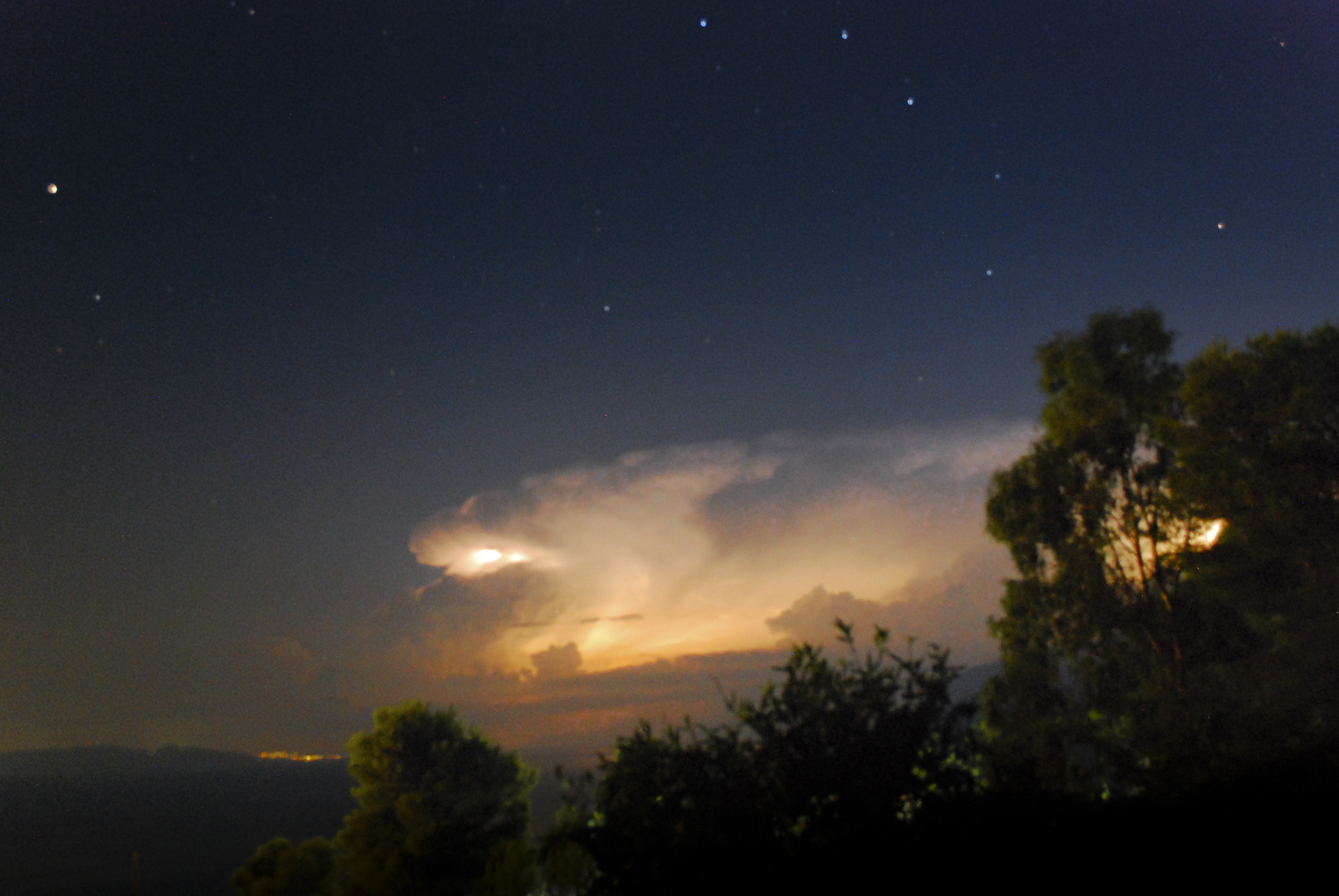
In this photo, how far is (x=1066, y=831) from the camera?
8.66 meters

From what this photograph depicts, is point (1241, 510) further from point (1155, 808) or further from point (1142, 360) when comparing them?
point (1155, 808)

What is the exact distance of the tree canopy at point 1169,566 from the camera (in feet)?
49.9

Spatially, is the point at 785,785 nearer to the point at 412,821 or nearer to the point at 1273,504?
the point at 1273,504

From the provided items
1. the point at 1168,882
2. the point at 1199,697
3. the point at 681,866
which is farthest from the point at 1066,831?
the point at 1199,697

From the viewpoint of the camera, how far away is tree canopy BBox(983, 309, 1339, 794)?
15.2 metres

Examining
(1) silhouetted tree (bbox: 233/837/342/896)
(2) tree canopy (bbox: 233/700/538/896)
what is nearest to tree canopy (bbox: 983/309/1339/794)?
(2) tree canopy (bbox: 233/700/538/896)

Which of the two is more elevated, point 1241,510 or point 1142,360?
point 1142,360

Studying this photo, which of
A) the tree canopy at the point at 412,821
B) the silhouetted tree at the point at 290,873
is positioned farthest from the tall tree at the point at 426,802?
the silhouetted tree at the point at 290,873

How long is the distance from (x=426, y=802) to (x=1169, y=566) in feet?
117

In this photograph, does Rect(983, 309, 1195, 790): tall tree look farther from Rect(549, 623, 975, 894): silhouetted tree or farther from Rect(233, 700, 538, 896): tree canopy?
Rect(233, 700, 538, 896): tree canopy

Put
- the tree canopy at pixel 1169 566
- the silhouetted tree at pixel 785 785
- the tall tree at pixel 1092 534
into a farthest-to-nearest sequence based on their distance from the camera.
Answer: the tall tree at pixel 1092 534, the tree canopy at pixel 1169 566, the silhouetted tree at pixel 785 785

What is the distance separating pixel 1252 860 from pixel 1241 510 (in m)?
14.1

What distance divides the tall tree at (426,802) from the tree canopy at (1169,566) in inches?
1052

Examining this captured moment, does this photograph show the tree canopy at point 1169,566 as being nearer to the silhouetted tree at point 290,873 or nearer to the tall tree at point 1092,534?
the tall tree at point 1092,534
